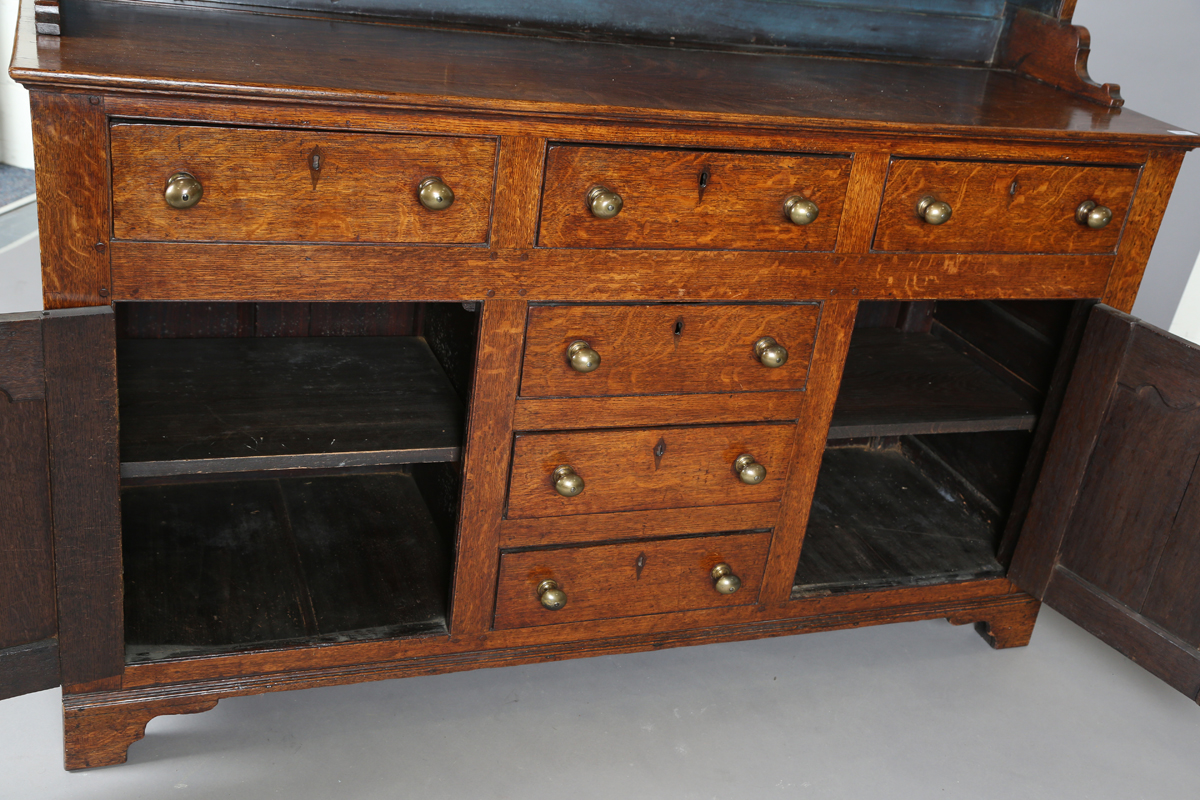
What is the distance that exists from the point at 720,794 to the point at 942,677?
0.67 metres

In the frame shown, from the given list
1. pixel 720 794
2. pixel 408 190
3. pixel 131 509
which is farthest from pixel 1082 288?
pixel 131 509

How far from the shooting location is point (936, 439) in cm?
277

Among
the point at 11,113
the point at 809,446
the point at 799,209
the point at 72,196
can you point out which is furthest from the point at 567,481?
the point at 11,113

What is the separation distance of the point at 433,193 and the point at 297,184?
19 cm

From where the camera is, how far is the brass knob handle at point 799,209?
1757mm

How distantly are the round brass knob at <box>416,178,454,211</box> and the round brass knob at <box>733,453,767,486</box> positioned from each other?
0.75 meters

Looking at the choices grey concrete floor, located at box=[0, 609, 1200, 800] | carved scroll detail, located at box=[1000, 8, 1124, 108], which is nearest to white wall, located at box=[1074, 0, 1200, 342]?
carved scroll detail, located at box=[1000, 8, 1124, 108]

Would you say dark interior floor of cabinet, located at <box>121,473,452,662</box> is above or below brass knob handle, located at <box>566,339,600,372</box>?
below

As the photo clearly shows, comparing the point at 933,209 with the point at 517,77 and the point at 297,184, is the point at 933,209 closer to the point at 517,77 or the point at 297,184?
the point at 517,77

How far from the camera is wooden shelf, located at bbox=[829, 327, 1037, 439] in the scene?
218 centimetres

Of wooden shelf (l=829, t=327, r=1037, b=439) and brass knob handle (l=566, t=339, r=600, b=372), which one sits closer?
brass knob handle (l=566, t=339, r=600, b=372)

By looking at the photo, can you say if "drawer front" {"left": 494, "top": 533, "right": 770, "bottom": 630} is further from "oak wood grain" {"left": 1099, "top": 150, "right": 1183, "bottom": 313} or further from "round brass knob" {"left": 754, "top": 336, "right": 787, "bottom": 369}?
"oak wood grain" {"left": 1099, "top": 150, "right": 1183, "bottom": 313}

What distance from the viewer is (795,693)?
7.41ft

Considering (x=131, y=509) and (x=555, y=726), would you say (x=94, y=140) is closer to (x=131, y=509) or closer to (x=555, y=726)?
(x=131, y=509)
